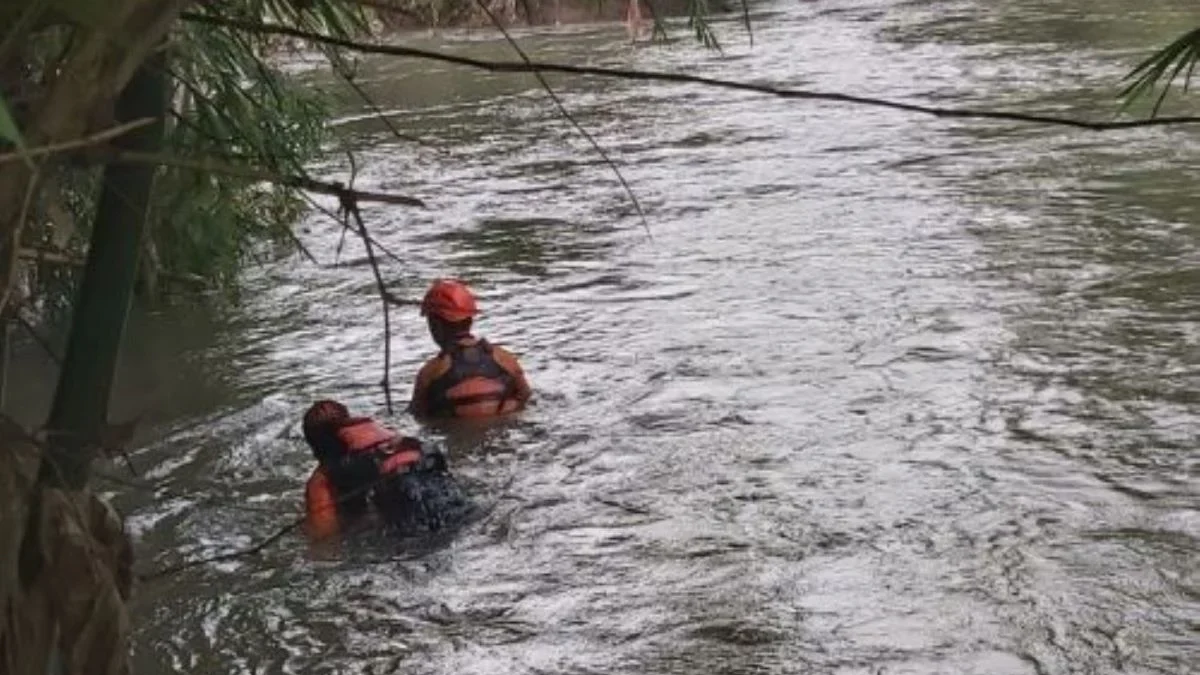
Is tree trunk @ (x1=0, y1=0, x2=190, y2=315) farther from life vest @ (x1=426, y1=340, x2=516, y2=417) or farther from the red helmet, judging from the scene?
life vest @ (x1=426, y1=340, x2=516, y2=417)

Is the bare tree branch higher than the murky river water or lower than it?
higher

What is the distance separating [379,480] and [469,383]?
1.97 meters

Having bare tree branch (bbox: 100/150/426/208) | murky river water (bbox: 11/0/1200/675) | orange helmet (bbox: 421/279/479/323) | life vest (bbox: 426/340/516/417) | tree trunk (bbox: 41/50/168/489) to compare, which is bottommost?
murky river water (bbox: 11/0/1200/675)

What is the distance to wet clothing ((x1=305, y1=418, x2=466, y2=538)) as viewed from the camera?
7066mm

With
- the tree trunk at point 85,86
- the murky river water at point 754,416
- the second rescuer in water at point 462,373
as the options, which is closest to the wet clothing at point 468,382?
the second rescuer in water at point 462,373

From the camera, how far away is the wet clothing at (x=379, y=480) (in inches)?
278

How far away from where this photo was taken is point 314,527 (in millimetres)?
7430

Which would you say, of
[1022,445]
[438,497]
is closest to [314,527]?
[438,497]

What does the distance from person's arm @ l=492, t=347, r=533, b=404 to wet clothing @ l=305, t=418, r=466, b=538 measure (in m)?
1.49

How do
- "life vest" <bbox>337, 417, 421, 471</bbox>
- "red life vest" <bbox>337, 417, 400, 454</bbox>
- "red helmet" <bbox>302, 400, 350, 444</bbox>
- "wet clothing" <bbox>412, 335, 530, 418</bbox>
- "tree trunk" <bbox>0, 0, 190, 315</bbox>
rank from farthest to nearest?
1. "wet clothing" <bbox>412, 335, 530, 418</bbox>
2. "red helmet" <bbox>302, 400, 350, 444</bbox>
3. "red life vest" <bbox>337, 417, 400, 454</bbox>
4. "life vest" <bbox>337, 417, 421, 471</bbox>
5. "tree trunk" <bbox>0, 0, 190, 315</bbox>

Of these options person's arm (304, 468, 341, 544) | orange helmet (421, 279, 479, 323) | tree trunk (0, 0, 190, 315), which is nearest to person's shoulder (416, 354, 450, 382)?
orange helmet (421, 279, 479, 323)

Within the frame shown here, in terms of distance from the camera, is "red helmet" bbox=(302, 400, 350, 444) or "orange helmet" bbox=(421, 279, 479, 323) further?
"orange helmet" bbox=(421, 279, 479, 323)

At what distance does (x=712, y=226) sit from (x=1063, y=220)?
251 centimetres

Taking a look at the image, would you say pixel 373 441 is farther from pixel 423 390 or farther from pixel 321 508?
pixel 423 390
